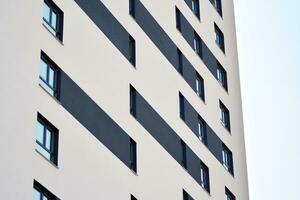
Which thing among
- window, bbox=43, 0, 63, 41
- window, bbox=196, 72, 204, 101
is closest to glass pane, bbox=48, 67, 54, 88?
window, bbox=43, 0, 63, 41

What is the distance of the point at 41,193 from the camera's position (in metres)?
27.3

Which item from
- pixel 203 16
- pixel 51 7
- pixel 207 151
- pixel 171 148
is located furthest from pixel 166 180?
pixel 203 16

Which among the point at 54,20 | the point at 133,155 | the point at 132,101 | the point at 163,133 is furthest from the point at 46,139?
the point at 163,133

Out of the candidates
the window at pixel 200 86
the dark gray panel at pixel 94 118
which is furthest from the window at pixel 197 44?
the dark gray panel at pixel 94 118

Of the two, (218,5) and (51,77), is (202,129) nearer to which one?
(218,5)

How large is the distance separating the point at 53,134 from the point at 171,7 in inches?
555

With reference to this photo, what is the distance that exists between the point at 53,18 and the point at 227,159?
52.3 ft

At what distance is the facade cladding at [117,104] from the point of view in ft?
89.4

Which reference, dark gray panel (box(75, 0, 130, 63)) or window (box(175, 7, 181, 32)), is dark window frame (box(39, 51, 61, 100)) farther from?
window (box(175, 7, 181, 32))

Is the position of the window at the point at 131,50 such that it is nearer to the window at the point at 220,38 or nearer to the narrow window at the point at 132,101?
the narrow window at the point at 132,101

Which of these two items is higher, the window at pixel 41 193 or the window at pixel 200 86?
the window at pixel 200 86

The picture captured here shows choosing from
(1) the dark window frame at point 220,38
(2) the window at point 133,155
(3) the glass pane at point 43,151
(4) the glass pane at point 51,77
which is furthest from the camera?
(1) the dark window frame at point 220,38

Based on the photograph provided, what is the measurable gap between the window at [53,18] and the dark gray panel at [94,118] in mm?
1495

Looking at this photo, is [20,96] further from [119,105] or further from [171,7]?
[171,7]
